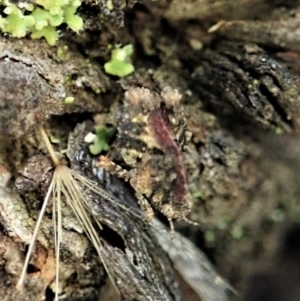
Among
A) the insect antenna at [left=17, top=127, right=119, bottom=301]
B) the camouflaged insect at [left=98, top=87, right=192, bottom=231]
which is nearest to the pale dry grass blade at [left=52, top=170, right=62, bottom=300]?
the insect antenna at [left=17, top=127, right=119, bottom=301]

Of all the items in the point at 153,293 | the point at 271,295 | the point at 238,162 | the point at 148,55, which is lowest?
the point at 271,295

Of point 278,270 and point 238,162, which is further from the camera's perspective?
point 278,270

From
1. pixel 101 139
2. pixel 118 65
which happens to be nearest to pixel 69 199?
pixel 101 139

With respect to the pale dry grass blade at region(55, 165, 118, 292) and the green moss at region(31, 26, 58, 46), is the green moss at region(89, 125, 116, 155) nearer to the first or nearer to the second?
the pale dry grass blade at region(55, 165, 118, 292)

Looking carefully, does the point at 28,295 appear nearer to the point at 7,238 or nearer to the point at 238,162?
the point at 7,238

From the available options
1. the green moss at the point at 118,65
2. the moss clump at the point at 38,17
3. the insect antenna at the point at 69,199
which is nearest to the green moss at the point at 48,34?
the moss clump at the point at 38,17

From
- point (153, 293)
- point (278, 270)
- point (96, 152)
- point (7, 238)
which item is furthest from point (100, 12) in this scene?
point (278, 270)

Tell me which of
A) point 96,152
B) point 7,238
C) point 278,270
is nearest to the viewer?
point 7,238
